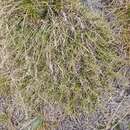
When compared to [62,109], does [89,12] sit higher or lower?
higher

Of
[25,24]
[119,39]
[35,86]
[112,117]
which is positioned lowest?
[112,117]

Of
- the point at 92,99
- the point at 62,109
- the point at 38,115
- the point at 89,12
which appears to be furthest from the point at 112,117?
the point at 89,12

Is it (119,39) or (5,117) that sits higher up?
(119,39)

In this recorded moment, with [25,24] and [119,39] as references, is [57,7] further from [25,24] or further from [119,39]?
[119,39]

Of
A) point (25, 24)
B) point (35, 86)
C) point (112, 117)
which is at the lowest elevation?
point (112, 117)

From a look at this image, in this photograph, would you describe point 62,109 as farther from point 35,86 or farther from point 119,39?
point 119,39

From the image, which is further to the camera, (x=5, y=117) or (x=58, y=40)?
(x=5, y=117)

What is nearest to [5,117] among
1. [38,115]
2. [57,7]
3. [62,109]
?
[38,115]
